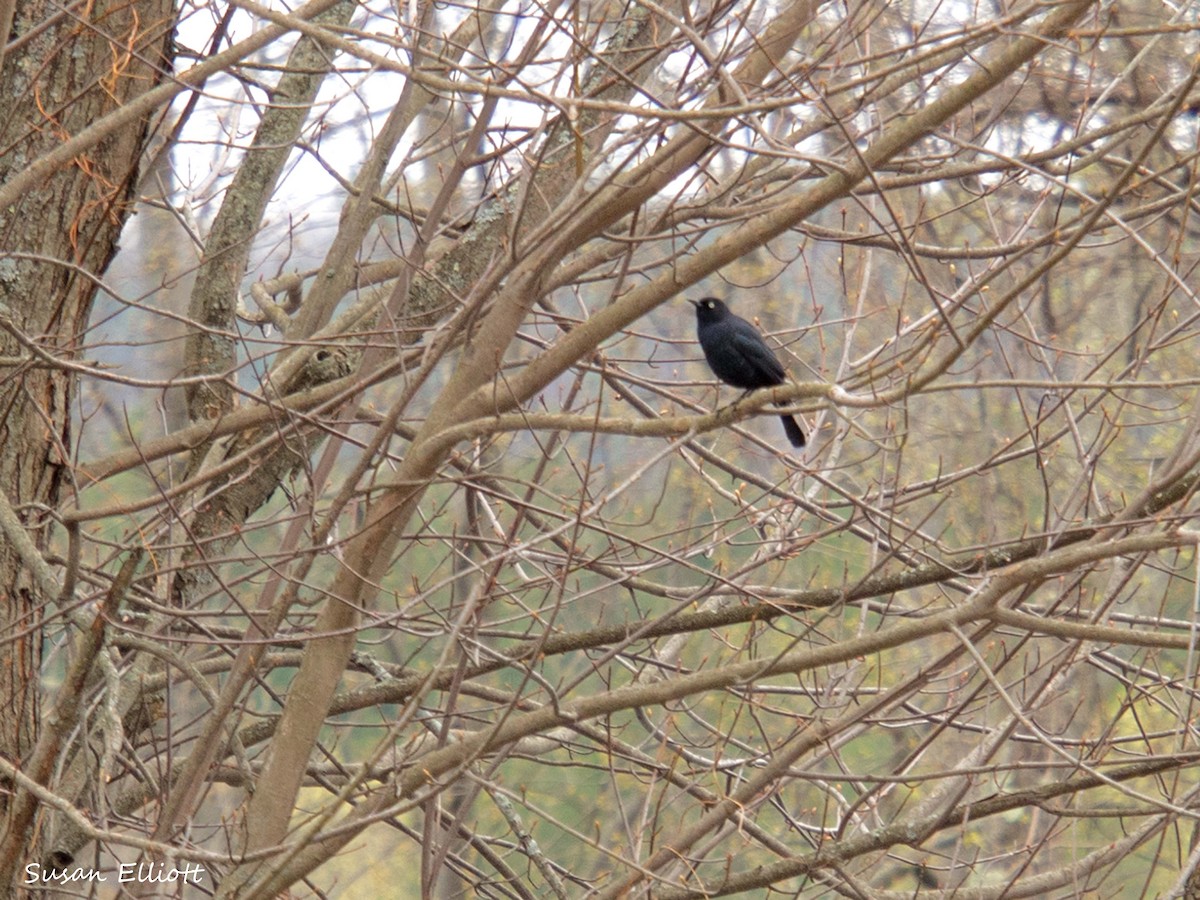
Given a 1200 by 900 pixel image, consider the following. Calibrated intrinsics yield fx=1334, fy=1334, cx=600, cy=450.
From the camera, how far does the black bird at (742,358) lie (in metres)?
5.23

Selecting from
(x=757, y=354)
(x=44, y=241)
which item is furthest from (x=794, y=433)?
(x=44, y=241)

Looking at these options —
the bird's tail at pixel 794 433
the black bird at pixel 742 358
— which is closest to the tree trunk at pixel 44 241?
the black bird at pixel 742 358

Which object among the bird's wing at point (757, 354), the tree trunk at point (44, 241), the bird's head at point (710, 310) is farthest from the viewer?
the bird's head at point (710, 310)

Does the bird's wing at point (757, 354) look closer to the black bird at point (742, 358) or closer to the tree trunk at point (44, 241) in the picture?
the black bird at point (742, 358)

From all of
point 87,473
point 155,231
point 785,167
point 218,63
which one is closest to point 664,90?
point 785,167

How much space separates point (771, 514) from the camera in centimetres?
406

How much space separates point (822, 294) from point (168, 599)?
7.76 m

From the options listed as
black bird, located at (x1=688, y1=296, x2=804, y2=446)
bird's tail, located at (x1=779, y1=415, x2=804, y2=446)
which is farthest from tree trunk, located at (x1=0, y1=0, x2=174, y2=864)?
bird's tail, located at (x1=779, y1=415, x2=804, y2=446)

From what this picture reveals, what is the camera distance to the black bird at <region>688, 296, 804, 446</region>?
523 cm

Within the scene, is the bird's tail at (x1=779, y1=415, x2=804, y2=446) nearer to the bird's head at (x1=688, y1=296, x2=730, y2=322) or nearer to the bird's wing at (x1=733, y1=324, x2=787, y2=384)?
the bird's wing at (x1=733, y1=324, x2=787, y2=384)

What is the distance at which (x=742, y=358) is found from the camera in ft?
17.2

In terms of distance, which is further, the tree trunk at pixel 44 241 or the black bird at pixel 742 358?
the black bird at pixel 742 358

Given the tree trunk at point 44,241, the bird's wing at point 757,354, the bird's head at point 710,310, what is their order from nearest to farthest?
the tree trunk at point 44,241 < the bird's wing at point 757,354 < the bird's head at point 710,310

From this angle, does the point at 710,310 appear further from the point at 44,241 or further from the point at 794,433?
the point at 44,241
